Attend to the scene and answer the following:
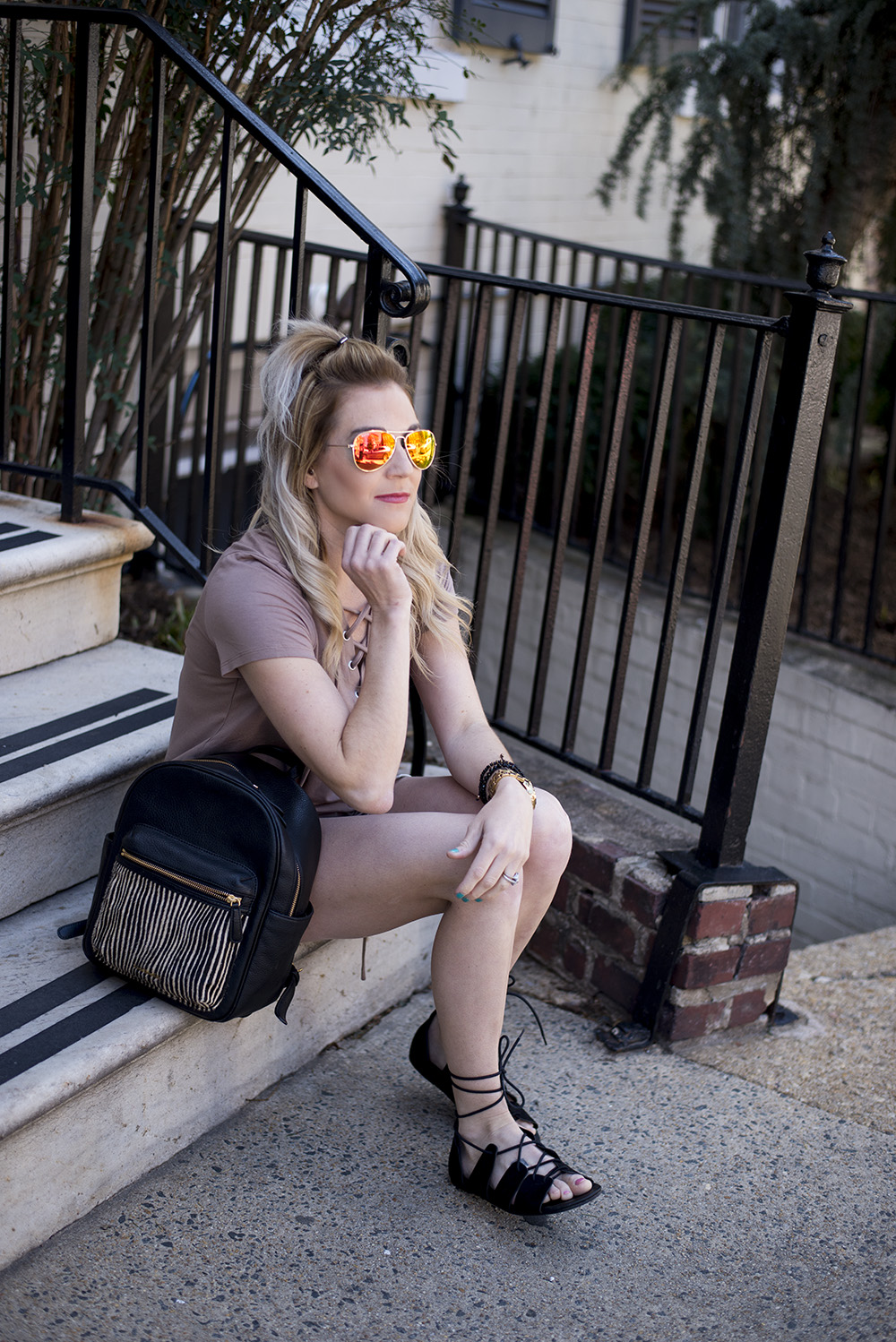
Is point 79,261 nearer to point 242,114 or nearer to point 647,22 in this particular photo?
point 242,114

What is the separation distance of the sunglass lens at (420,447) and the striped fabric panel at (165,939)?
2.40ft

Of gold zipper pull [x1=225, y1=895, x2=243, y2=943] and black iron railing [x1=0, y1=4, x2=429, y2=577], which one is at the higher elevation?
black iron railing [x1=0, y1=4, x2=429, y2=577]

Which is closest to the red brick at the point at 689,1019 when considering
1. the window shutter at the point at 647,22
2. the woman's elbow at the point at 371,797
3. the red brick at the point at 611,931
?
the red brick at the point at 611,931

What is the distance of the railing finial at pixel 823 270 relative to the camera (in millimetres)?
2090

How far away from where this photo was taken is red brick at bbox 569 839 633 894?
243 cm

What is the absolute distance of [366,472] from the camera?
183 centimetres

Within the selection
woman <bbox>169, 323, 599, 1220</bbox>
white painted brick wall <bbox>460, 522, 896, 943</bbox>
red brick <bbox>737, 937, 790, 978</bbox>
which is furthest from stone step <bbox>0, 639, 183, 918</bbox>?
white painted brick wall <bbox>460, 522, 896, 943</bbox>

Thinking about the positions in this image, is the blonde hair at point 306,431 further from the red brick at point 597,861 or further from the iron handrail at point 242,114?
the red brick at point 597,861

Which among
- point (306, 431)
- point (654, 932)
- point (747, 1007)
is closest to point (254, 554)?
point (306, 431)

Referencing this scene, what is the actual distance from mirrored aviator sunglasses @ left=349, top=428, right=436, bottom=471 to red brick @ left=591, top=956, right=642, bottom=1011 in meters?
1.15

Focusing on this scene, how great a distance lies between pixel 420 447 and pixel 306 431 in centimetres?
18

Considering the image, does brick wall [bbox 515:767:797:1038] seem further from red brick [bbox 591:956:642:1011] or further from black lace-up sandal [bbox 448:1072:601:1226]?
black lace-up sandal [bbox 448:1072:601:1226]

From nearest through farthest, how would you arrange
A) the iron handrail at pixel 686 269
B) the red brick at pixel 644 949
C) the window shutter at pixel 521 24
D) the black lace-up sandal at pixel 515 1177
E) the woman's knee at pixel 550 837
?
the black lace-up sandal at pixel 515 1177 < the woman's knee at pixel 550 837 < the red brick at pixel 644 949 < the iron handrail at pixel 686 269 < the window shutter at pixel 521 24

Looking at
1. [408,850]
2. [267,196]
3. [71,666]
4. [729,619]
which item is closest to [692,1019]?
[408,850]
